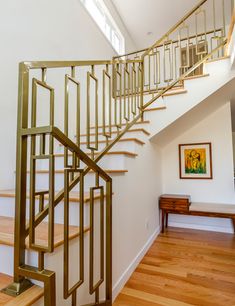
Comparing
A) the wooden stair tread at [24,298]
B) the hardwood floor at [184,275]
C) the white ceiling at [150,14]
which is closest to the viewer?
the wooden stair tread at [24,298]

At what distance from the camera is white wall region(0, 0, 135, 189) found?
193 centimetres

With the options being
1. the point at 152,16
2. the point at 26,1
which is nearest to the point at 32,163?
the point at 26,1

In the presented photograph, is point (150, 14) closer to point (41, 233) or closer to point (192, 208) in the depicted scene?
point (192, 208)

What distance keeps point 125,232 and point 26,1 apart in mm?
2656

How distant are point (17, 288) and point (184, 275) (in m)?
1.75

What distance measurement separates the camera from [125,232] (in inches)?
78.2

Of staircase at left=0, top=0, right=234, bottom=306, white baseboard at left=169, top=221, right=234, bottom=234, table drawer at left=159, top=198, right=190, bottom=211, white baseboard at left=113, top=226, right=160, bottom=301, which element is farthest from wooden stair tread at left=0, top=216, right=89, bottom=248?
white baseboard at left=169, top=221, right=234, bottom=234

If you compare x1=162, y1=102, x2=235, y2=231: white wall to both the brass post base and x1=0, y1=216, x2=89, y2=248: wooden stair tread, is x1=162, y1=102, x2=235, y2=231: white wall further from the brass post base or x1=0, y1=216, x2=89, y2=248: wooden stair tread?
the brass post base

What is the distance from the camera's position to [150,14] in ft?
14.9

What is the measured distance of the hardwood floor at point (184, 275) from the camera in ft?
5.66

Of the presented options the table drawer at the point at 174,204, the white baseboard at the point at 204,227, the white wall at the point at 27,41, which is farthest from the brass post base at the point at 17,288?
the white baseboard at the point at 204,227

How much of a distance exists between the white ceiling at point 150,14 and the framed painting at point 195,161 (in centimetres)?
304

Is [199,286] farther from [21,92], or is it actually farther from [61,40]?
[61,40]

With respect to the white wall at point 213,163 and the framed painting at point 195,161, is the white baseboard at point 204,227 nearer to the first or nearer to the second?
the white wall at point 213,163
